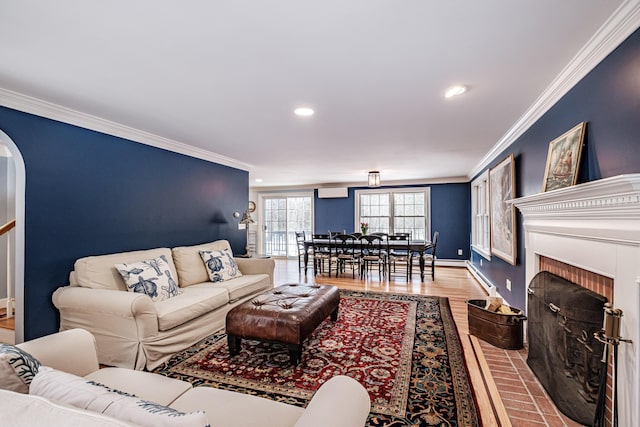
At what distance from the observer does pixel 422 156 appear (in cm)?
483

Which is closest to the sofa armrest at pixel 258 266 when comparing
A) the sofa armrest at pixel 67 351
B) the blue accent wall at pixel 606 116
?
the sofa armrest at pixel 67 351

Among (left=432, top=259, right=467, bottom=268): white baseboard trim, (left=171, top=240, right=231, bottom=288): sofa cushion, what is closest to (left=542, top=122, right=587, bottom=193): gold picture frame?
(left=171, top=240, right=231, bottom=288): sofa cushion

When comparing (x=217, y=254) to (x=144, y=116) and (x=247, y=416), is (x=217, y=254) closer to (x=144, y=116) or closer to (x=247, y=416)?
(x=144, y=116)

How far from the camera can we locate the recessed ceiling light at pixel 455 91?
227 centimetres

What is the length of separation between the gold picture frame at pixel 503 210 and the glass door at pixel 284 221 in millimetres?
5285

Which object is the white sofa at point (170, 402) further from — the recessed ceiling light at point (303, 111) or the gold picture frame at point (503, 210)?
the gold picture frame at point (503, 210)

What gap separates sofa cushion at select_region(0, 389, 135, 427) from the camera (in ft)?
2.16

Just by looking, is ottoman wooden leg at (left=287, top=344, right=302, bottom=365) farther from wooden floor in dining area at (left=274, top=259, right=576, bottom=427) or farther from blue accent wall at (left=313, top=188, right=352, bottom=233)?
blue accent wall at (left=313, top=188, right=352, bottom=233)

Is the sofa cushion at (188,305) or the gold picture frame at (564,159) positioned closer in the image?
the gold picture frame at (564,159)

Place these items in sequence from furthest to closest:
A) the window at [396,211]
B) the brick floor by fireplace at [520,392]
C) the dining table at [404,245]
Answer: the window at [396,211] → the dining table at [404,245] → the brick floor by fireplace at [520,392]

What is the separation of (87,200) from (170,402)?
2542mm

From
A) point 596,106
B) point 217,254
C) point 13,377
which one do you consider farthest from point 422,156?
point 13,377

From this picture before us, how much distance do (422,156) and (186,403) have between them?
14.9ft

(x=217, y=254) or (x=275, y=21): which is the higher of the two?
(x=275, y=21)
